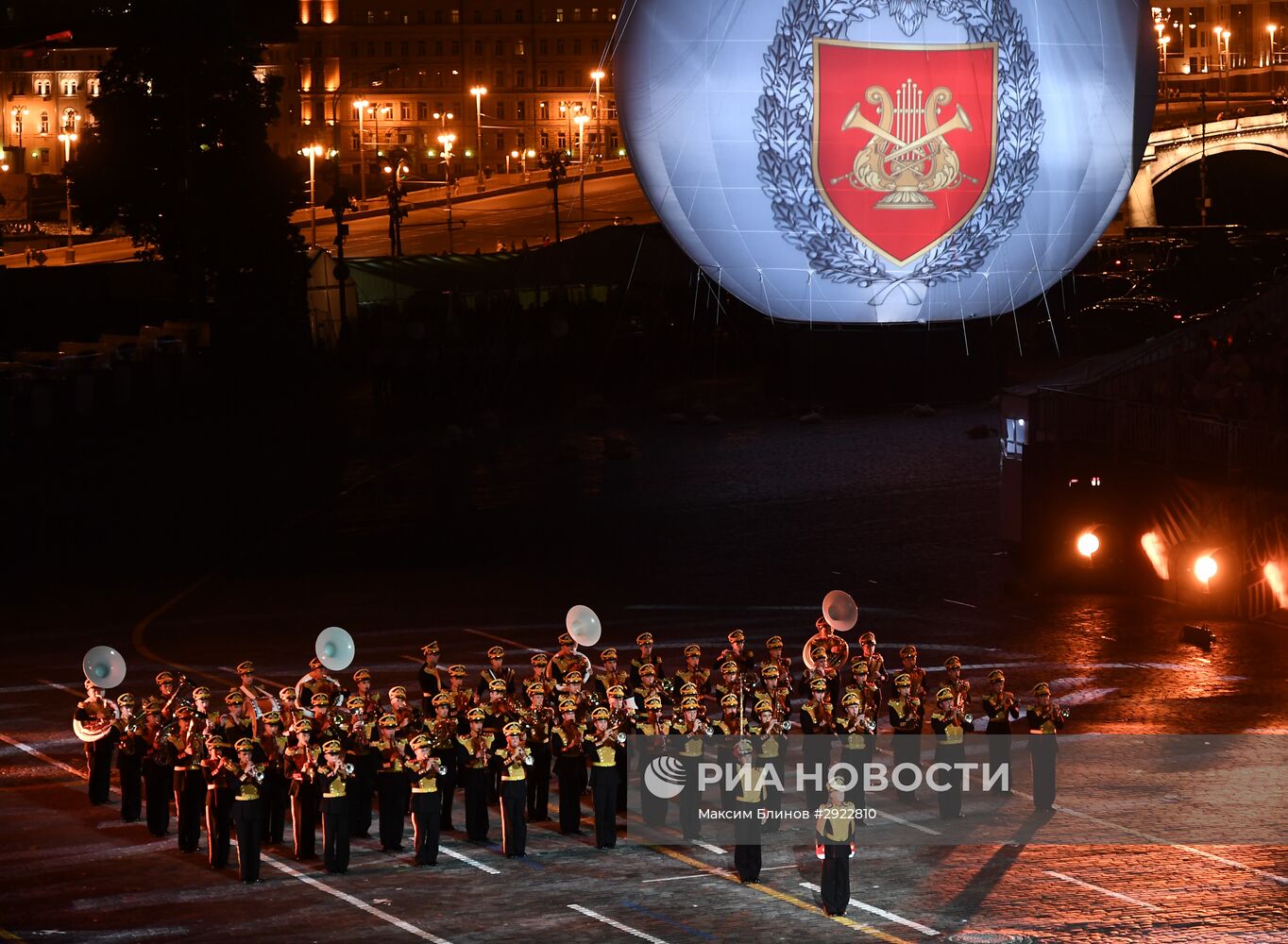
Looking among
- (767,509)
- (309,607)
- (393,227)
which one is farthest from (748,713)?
(393,227)

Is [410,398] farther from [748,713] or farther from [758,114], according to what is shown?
[748,713]

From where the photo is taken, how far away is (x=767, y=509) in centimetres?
3600

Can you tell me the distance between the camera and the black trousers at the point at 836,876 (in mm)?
16094

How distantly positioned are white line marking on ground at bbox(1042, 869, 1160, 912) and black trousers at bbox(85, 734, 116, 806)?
372 inches

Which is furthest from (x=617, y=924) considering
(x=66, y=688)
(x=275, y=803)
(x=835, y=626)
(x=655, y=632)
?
(x=655, y=632)

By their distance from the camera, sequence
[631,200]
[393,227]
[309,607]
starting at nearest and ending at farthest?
[309,607] < [393,227] < [631,200]

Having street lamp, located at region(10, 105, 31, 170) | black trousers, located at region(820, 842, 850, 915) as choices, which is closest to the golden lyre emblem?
black trousers, located at region(820, 842, 850, 915)

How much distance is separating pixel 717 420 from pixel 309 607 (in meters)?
19.7

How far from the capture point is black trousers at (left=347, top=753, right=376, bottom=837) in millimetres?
18859

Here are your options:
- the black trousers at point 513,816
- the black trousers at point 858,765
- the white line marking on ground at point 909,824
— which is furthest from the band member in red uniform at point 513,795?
the white line marking on ground at point 909,824

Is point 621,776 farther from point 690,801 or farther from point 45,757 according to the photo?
point 45,757

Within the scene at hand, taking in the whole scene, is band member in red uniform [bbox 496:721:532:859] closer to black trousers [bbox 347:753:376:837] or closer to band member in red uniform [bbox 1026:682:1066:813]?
black trousers [bbox 347:753:376:837]

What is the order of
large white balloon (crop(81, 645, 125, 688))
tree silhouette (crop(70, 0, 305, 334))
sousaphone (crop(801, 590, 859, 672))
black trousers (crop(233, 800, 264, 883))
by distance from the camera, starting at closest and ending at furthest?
black trousers (crop(233, 800, 264, 883)) < large white balloon (crop(81, 645, 125, 688)) < sousaphone (crop(801, 590, 859, 672)) < tree silhouette (crop(70, 0, 305, 334))

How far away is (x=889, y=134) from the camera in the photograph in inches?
1395
